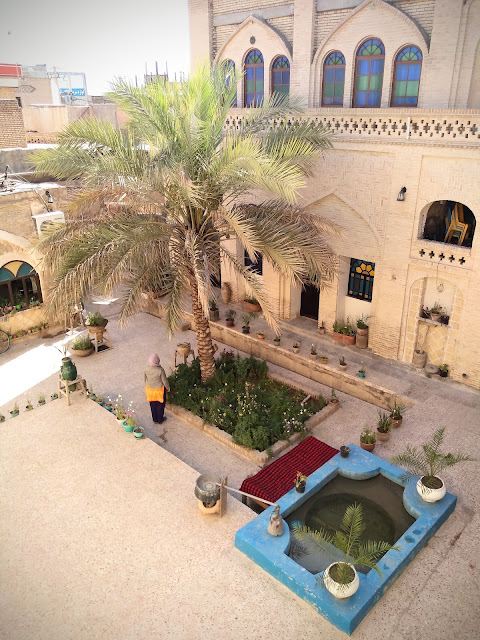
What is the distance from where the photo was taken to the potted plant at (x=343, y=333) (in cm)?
1177

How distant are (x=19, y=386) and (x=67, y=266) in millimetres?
3680

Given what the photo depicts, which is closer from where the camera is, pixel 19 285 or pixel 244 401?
pixel 244 401

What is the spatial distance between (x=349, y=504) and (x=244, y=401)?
3016mm

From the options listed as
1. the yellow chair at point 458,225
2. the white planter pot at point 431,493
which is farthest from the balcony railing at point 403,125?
the white planter pot at point 431,493

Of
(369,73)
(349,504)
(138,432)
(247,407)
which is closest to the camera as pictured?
(349,504)

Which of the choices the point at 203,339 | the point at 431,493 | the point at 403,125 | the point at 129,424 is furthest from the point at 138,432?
the point at 403,125

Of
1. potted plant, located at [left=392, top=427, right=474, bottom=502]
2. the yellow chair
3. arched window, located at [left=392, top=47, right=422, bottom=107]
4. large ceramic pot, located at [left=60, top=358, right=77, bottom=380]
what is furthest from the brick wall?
potted plant, located at [left=392, top=427, right=474, bottom=502]

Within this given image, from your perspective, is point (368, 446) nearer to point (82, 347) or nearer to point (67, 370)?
point (67, 370)

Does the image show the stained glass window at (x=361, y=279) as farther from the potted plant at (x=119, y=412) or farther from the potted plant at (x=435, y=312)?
the potted plant at (x=119, y=412)

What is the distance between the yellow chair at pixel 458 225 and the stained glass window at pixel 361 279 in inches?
71.8

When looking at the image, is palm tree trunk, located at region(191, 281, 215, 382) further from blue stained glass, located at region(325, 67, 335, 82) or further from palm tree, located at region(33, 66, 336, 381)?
blue stained glass, located at region(325, 67, 335, 82)

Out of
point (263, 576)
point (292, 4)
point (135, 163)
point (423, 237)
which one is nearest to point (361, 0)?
point (292, 4)

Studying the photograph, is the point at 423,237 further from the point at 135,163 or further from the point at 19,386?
the point at 19,386

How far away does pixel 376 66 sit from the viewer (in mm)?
10844
